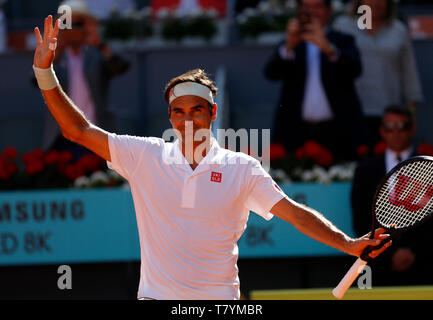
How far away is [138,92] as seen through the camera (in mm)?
8727

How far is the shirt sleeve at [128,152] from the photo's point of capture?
4.07m

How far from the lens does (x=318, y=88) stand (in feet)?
24.5

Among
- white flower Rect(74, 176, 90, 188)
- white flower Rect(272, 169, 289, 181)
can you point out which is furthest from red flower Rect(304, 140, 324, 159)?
white flower Rect(74, 176, 90, 188)

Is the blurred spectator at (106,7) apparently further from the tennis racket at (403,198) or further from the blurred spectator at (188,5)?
the tennis racket at (403,198)

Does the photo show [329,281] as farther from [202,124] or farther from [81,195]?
[202,124]

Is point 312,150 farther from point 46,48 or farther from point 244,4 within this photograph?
point 46,48

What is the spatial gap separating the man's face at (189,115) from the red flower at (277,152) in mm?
3040

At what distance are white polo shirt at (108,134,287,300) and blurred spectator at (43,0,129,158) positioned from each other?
138 inches

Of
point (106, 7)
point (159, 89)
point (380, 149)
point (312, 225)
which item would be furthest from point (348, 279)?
point (106, 7)

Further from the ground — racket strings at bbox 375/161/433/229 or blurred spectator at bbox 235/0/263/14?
blurred spectator at bbox 235/0/263/14

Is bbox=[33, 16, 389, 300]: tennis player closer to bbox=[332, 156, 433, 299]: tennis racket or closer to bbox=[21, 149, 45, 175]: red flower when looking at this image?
bbox=[332, 156, 433, 299]: tennis racket

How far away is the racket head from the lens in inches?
161

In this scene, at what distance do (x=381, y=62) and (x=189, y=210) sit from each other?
4260 millimetres
